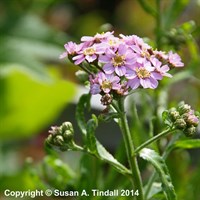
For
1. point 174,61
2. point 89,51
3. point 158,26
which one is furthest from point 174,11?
point 89,51

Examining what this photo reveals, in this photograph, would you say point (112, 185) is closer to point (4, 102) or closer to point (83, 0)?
point (4, 102)

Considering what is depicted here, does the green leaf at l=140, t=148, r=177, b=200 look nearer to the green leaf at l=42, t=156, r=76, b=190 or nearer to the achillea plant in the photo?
the achillea plant

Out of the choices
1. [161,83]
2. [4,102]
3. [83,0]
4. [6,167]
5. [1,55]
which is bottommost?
[161,83]

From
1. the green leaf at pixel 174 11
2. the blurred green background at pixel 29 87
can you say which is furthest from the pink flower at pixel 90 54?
the blurred green background at pixel 29 87

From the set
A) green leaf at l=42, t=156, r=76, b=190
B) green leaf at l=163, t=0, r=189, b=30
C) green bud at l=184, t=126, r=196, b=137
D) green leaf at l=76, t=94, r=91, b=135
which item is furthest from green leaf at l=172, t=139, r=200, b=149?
green leaf at l=163, t=0, r=189, b=30

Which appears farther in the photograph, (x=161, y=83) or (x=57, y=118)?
(x=57, y=118)

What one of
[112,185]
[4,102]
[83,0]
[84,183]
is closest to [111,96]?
[84,183]

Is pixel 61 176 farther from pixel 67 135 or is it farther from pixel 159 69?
pixel 159 69

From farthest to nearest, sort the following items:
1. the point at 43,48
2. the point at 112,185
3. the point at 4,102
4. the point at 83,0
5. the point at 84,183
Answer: the point at 83,0 < the point at 43,48 < the point at 4,102 < the point at 112,185 < the point at 84,183
